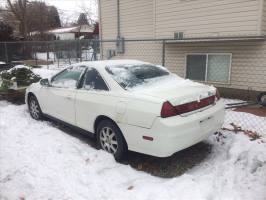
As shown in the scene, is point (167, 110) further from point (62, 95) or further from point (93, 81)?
point (62, 95)

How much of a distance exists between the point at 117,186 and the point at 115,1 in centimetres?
1073

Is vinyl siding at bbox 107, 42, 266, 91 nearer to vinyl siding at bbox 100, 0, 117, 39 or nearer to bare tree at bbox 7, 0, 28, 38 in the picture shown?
vinyl siding at bbox 100, 0, 117, 39

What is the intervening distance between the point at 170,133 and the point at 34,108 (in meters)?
3.93

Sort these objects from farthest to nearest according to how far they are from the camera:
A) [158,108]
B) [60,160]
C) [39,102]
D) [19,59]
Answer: [19,59]
[39,102]
[60,160]
[158,108]

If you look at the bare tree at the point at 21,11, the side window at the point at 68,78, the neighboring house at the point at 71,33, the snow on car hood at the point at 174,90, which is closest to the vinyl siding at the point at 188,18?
the snow on car hood at the point at 174,90

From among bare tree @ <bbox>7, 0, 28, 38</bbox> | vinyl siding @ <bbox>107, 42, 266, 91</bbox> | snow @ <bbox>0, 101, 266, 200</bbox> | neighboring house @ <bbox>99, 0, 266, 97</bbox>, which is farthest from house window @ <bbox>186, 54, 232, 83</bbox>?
bare tree @ <bbox>7, 0, 28, 38</bbox>

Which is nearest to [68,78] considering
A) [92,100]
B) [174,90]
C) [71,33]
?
[92,100]

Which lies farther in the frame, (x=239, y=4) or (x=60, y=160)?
(x=239, y=4)

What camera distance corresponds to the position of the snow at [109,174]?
11.6ft

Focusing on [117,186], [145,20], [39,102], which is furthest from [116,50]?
[117,186]

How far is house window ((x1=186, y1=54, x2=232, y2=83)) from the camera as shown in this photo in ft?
31.8

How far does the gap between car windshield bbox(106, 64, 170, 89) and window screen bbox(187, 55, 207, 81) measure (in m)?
5.13

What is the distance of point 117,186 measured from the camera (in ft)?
12.5

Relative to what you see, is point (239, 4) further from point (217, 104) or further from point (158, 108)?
point (158, 108)
